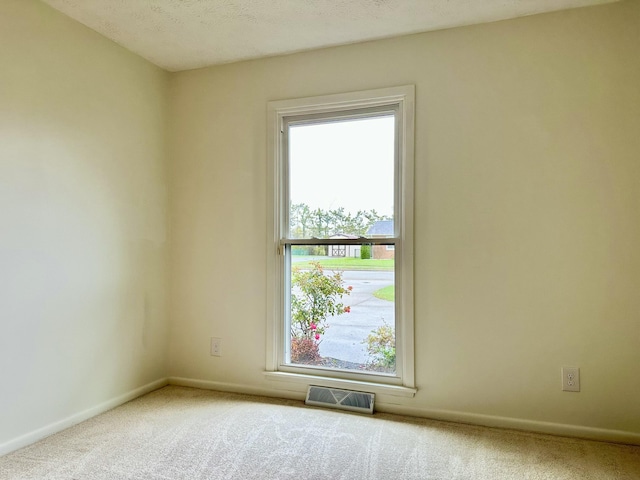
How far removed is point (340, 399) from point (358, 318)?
52 centimetres

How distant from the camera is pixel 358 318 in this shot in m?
2.70

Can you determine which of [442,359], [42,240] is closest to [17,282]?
[42,240]

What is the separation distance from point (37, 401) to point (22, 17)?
6.48ft

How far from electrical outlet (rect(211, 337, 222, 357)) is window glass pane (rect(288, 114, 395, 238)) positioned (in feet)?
3.06

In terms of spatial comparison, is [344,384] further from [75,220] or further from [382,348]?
[75,220]

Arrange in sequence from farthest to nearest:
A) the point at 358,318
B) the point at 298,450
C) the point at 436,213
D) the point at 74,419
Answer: the point at 358,318, the point at 436,213, the point at 74,419, the point at 298,450

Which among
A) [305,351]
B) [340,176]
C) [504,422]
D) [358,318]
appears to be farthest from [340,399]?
[340,176]

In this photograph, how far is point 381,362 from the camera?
2.64 meters

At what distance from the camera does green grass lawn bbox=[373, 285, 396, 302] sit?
2617mm

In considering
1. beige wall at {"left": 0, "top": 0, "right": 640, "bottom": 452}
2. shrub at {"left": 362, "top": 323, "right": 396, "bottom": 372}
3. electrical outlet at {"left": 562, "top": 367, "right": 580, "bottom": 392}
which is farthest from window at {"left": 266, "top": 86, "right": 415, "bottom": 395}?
electrical outlet at {"left": 562, "top": 367, "right": 580, "bottom": 392}

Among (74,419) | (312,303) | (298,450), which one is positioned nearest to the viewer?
(298,450)

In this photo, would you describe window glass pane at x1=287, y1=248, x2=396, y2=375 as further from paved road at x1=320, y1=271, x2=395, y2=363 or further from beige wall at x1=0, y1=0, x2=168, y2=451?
beige wall at x1=0, y1=0, x2=168, y2=451

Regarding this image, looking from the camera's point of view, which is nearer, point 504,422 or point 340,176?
point 504,422

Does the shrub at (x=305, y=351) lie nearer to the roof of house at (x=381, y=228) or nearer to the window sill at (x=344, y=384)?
the window sill at (x=344, y=384)
